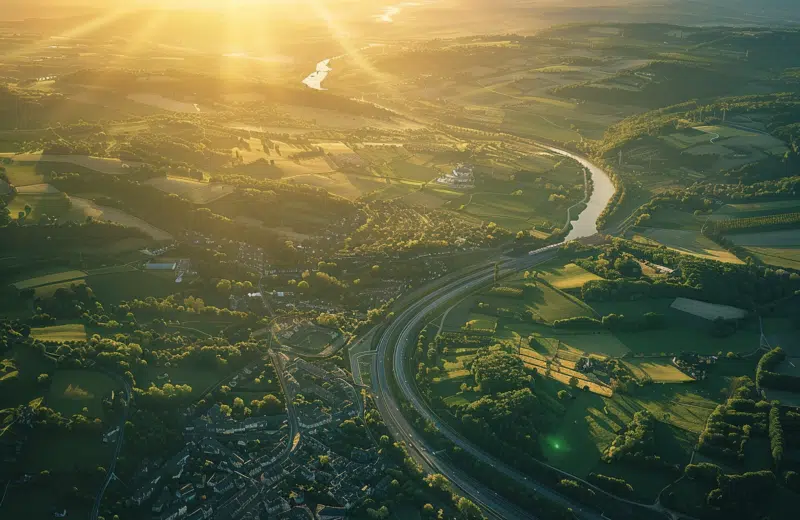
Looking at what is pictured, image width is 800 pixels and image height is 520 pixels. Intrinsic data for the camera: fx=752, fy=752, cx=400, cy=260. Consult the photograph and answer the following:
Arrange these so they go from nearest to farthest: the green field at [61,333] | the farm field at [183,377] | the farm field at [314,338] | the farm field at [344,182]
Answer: the farm field at [183,377], the green field at [61,333], the farm field at [314,338], the farm field at [344,182]

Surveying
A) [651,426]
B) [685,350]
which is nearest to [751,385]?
[685,350]

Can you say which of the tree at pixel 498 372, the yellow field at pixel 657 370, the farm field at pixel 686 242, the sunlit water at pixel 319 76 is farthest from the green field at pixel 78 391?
the sunlit water at pixel 319 76

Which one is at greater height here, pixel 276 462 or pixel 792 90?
pixel 792 90

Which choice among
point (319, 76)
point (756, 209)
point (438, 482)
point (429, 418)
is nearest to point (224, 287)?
point (429, 418)

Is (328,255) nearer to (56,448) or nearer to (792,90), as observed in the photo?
(56,448)

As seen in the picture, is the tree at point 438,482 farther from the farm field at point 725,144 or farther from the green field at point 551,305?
the farm field at point 725,144

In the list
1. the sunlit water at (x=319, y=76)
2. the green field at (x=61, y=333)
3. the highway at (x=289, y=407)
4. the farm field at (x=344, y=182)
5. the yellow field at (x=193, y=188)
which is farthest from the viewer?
the sunlit water at (x=319, y=76)
